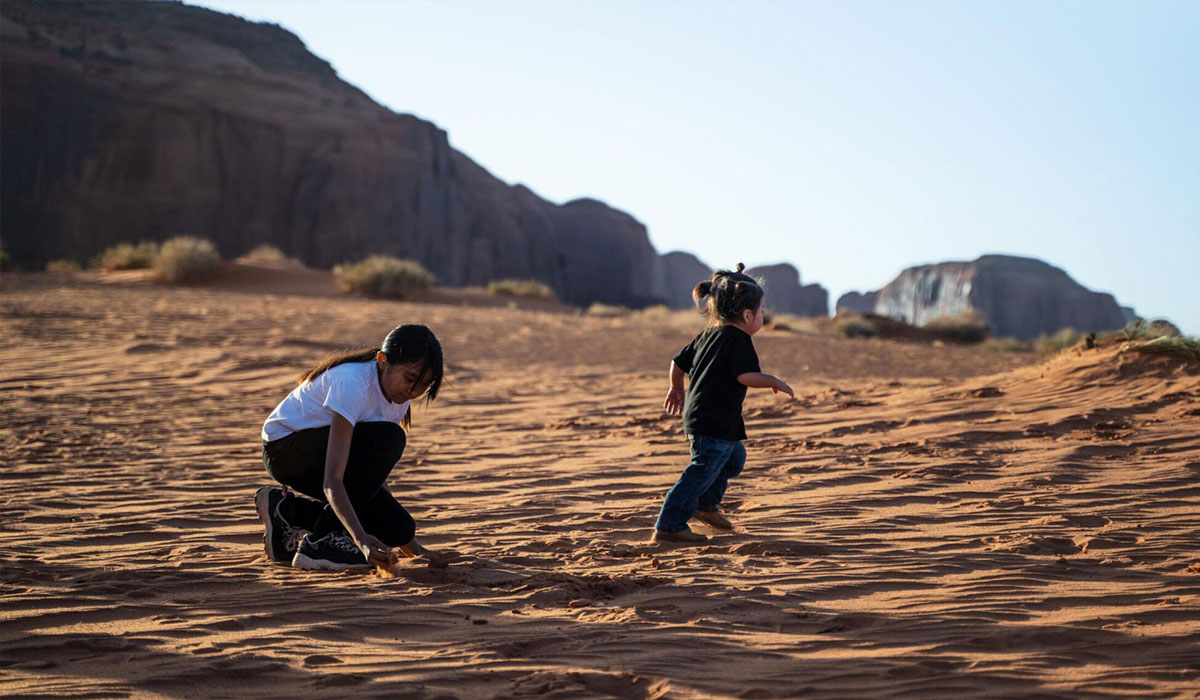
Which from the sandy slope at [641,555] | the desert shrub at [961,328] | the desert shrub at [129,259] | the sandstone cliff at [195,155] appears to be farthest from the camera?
the sandstone cliff at [195,155]

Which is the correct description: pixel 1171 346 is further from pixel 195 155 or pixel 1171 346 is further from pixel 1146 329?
pixel 195 155

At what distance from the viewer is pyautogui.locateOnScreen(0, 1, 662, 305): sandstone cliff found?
37531 mm

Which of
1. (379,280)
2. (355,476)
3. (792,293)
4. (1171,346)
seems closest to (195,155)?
(379,280)

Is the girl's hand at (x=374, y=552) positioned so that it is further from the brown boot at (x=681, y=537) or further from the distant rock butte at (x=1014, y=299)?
the distant rock butte at (x=1014, y=299)

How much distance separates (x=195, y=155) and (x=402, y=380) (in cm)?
3864

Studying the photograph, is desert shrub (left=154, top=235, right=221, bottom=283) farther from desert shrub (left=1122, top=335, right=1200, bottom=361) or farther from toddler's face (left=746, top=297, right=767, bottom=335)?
toddler's face (left=746, top=297, right=767, bottom=335)

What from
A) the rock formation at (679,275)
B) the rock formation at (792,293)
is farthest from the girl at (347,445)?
the rock formation at (679,275)

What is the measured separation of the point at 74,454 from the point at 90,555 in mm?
2997

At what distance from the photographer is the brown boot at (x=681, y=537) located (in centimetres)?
449

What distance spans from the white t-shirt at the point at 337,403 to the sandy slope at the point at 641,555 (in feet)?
1.98

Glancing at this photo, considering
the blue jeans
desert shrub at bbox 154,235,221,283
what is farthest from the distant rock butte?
the blue jeans

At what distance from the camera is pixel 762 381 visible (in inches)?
169

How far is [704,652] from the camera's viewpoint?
2988 mm

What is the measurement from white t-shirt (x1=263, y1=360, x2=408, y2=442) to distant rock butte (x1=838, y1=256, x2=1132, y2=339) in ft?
209
